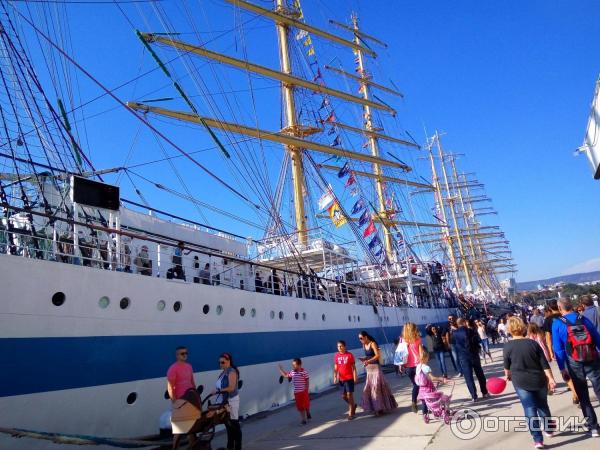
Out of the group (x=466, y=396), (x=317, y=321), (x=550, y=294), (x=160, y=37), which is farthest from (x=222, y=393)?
(x=550, y=294)

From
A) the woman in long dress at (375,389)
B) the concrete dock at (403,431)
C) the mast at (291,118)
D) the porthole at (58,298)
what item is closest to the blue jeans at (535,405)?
the concrete dock at (403,431)

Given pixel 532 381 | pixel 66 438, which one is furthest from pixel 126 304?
pixel 532 381

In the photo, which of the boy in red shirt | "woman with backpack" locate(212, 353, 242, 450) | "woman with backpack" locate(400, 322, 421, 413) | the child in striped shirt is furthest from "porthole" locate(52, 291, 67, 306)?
"woman with backpack" locate(400, 322, 421, 413)

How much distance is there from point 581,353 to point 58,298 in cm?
624

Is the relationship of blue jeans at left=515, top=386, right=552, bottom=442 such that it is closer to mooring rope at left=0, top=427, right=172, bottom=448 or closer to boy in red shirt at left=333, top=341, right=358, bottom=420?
boy in red shirt at left=333, top=341, right=358, bottom=420

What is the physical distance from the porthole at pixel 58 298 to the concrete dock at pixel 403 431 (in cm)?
287

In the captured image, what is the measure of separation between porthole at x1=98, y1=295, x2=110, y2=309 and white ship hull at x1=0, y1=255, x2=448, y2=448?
0.05m

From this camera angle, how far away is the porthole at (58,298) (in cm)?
597

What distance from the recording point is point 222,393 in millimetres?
5465

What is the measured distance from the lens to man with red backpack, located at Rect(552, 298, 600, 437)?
4449mm

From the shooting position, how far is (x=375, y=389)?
6773mm

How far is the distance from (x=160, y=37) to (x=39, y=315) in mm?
13648

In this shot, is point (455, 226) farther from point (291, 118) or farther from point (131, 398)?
point (131, 398)

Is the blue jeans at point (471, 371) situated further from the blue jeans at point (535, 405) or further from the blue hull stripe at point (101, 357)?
the blue hull stripe at point (101, 357)
